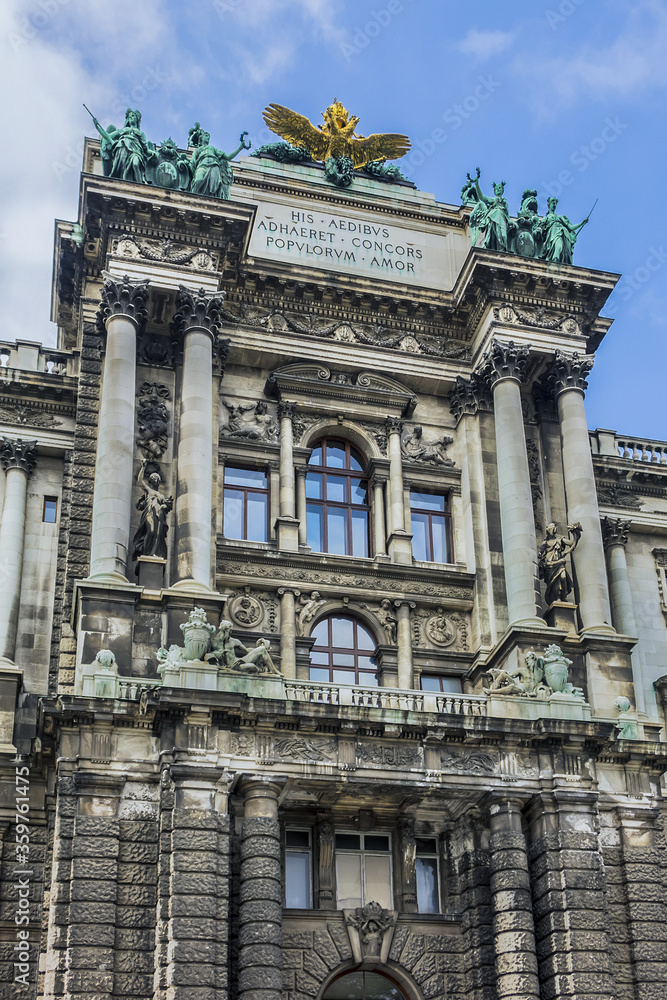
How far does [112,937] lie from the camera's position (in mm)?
25906

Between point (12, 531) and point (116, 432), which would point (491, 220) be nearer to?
point (116, 432)

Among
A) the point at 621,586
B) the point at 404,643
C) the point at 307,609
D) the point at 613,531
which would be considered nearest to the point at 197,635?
the point at 307,609

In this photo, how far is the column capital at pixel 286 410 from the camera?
3619cm

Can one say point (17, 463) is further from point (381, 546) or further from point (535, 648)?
point (535, 648)

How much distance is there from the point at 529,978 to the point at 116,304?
741 inches

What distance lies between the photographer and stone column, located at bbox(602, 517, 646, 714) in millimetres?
38138

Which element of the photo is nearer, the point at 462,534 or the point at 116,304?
the point at 116,304

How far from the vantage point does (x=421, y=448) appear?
122 feet

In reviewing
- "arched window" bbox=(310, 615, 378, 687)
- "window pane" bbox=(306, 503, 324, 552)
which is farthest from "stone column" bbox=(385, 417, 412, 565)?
"arched window" bbox=(310, 615, 378, 687)

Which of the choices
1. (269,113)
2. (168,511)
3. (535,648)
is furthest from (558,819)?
(269,113)

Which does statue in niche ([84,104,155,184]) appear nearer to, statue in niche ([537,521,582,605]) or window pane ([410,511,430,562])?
→ window pane ([410,511,430,562])

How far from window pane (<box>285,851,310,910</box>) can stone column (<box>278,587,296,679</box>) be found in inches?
175

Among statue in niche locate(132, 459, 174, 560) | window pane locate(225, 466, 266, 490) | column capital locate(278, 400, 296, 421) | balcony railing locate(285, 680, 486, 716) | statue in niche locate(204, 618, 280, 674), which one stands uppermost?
column capital locate(278, 400, 296, 421)

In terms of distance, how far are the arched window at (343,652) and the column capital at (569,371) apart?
8.87m
